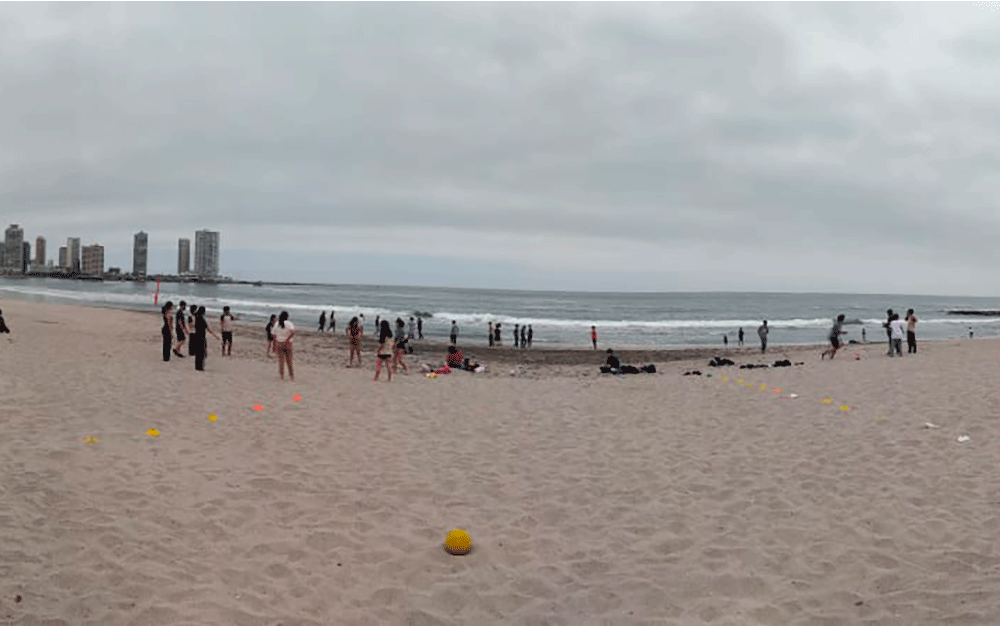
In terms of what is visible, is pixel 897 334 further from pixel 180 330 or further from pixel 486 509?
pixel 180 330

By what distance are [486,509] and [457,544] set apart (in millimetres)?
1078

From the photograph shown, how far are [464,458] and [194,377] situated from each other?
8042mm

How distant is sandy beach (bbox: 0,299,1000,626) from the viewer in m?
4.32

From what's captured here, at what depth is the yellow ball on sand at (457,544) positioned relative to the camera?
17.1 feet

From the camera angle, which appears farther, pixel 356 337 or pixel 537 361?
pixel 537 361

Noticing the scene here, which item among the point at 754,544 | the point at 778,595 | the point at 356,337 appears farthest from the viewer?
the point at 356,337

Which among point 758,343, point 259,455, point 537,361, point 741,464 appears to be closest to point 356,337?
point 537,361

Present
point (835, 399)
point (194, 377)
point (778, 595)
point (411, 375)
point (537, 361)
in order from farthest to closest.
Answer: point (537, 361) < point (411, 375) < point (194, 377) < point (835, 399) < point (778, 595)

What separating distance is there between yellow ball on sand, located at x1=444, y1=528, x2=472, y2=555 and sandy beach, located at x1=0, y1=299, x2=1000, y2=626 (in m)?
0.07

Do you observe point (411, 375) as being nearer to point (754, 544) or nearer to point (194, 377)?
point (194, 377)

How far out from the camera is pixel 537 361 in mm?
26375

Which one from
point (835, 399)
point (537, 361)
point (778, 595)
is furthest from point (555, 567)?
point (537, 361)

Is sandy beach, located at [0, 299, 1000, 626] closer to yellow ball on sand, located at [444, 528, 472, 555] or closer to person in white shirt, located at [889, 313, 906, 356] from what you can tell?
yellow ball on sand, located at [444, 528, 472, 555]

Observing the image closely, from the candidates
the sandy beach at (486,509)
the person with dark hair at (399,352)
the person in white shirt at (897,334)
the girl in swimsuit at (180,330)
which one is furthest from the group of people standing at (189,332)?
the person in white shirt at (897,334)
